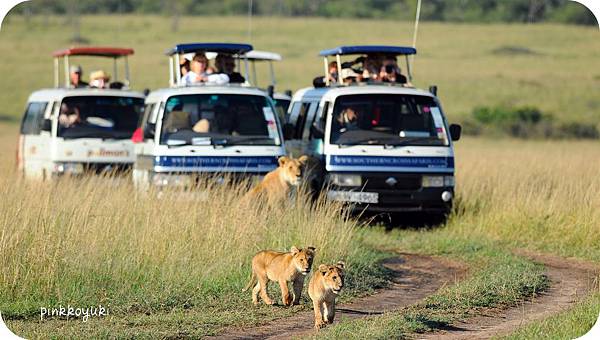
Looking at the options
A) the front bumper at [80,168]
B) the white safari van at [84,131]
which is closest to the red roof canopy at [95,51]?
the white safari van at [84,131]

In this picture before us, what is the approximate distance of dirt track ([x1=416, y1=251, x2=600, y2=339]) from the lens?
9.35 metres

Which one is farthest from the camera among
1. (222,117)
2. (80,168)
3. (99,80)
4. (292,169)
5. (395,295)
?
(99,80)

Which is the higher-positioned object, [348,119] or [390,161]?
[348,119]

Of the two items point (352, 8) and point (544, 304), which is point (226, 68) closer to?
point (544, 304)

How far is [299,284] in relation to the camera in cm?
1001

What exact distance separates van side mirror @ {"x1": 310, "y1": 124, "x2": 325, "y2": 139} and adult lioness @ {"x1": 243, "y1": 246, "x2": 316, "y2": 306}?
5451 millimetres

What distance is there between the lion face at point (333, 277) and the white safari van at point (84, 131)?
29.5 feet

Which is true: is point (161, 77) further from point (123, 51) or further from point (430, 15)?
point (123, 51)

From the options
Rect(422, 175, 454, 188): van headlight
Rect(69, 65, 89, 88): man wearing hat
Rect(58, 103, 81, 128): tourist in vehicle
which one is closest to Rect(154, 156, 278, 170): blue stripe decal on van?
Rect(422, 175, 454, 188): van headlight

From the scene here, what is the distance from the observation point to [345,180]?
15523mm

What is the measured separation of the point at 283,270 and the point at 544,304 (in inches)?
92.1

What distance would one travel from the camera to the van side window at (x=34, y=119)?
19.7m

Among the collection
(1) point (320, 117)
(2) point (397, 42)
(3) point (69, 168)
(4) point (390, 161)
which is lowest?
(2) point (397, 42)

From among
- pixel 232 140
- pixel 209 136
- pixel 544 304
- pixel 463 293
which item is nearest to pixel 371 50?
pixel 232 140
